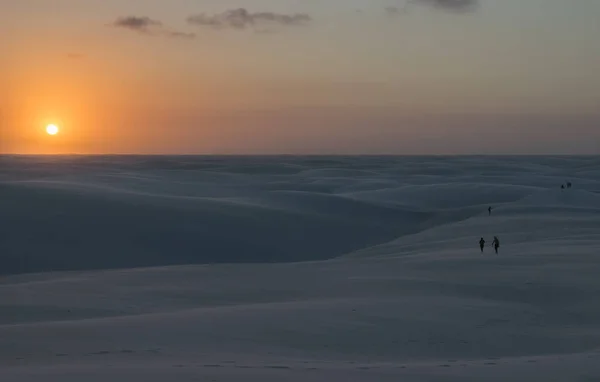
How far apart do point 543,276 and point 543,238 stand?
1033cm

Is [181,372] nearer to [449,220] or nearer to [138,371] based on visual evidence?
[138,371]

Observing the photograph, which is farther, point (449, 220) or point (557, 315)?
point (449, 220)

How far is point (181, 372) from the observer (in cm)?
898

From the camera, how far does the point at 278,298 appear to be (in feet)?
53.8

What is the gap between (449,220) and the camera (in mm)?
42875

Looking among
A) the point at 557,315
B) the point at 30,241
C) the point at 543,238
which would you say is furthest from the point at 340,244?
the point at 557,315

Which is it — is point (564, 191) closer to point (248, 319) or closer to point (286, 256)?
point (286, 256)

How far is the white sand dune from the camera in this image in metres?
9.98

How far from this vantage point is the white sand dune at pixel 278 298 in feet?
32.8

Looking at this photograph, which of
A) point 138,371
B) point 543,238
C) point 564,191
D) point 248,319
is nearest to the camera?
point 138,371

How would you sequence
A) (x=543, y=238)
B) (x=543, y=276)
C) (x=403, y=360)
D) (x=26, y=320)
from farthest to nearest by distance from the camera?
1. (x=543, y=238)
2. (x=543, y=276)
3. (x=26, y=320)
4. (x=403, y=360)

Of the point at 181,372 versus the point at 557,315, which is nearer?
the point at 181,372

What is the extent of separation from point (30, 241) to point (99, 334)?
1798cm

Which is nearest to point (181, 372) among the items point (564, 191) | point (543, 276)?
point (543, 276)
